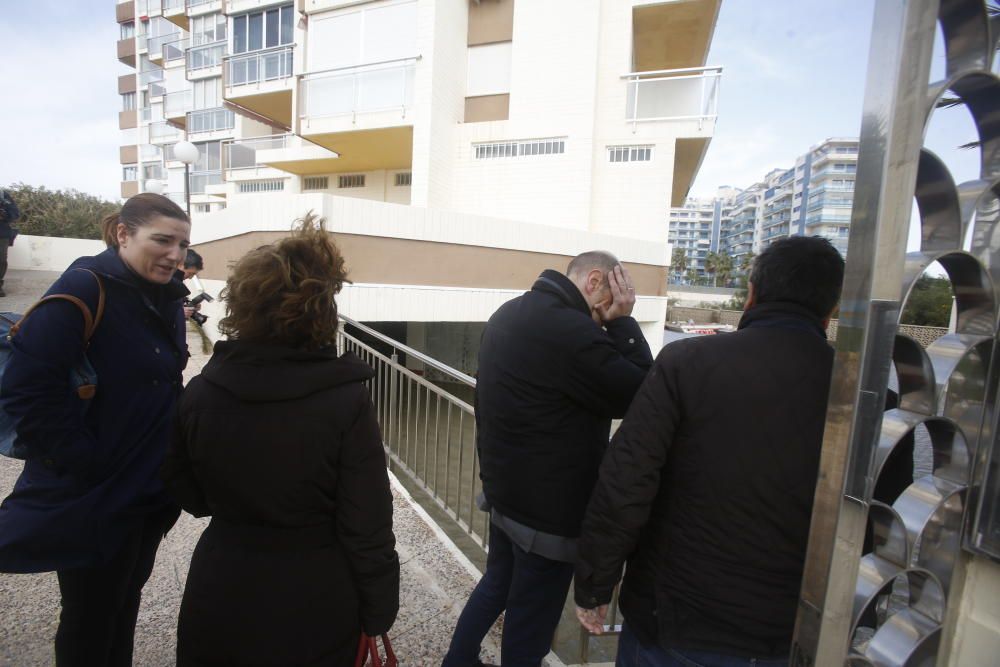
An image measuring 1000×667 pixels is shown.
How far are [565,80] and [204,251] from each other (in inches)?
423

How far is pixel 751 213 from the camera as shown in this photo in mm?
63125

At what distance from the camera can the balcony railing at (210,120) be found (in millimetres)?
25844

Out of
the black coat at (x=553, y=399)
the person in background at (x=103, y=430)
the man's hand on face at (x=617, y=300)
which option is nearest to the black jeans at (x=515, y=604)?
the black coat at (x=553, y=399)

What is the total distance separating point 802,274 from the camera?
136cm

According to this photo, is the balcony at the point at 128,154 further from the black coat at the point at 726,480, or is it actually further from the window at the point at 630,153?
the black coat at the point at 726,480

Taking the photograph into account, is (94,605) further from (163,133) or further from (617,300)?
(163,133)

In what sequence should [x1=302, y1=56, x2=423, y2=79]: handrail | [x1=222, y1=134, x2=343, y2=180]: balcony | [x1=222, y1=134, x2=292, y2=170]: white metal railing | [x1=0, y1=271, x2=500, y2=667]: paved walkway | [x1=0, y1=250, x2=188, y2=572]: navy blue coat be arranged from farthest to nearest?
[x1=222, y1=134, x2=292, y2=170]: white metal railing < [x1=222, y1=134, x2=343, y2=180]: balcony < [x1=302, y1=56, x2=423, y2=79]: handrail < [x1=0, y1=271, x2=500, y2=667]: paved walkway < [x1=0, y1=250, x2=188, y2=572]: navy blue coat

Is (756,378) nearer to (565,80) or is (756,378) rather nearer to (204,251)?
(204,251)

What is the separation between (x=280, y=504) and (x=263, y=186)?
910 inches

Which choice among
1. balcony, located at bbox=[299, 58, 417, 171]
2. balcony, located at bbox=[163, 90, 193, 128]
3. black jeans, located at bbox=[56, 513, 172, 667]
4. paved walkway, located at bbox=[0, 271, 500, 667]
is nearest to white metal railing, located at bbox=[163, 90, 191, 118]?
balcony, located at bbox=[163, 90, 193, 128]

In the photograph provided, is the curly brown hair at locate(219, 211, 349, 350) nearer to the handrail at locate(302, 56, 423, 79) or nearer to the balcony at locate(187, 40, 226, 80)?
the handrail at locate(302, 56, 423, 79)

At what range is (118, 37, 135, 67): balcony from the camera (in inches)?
1413

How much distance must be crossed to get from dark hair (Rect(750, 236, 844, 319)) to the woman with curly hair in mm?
1149

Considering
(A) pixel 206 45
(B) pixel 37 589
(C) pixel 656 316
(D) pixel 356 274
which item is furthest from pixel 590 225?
(A) pixel 206 45
